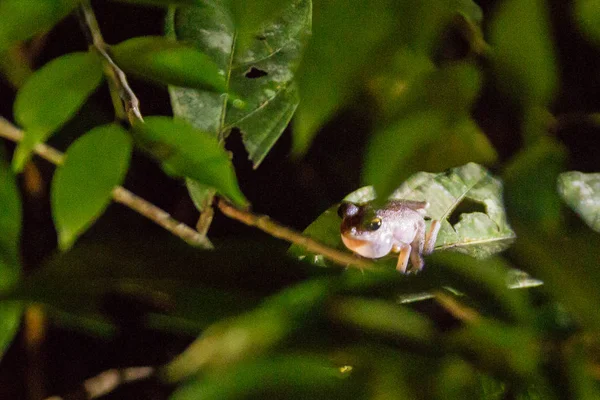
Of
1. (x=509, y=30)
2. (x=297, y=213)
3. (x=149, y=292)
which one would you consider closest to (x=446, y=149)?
(x=509, y=30)

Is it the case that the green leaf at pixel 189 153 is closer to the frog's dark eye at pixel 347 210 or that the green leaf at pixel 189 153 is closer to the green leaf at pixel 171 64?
the green leaf at pixel 171 64

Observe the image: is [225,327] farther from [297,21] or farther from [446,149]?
[297,21]

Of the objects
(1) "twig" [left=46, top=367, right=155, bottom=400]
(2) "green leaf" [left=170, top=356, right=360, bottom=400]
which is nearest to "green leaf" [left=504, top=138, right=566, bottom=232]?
(2) "green leaf" [left=170, top=356, right=360, bottom=400]

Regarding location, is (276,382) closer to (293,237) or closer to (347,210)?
(293,237)

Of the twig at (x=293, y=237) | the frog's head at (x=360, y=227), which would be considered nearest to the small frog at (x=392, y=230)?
the frog's head at (x=360, y=227)

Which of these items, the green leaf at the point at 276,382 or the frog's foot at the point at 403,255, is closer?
the green leaf at the point at 276,382

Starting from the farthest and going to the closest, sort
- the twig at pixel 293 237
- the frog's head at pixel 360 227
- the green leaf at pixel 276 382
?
the frog's head at pixel 360 227, the twig at pixel 293 237, the green leaf at pixel 276 382

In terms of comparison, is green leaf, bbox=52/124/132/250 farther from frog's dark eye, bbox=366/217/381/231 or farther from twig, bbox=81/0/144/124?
frog's dark eye, bbox=366/217/381/231

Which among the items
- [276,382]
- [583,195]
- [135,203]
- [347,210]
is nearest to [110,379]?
[135,203]

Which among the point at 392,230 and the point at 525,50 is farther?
the point at 392,230
